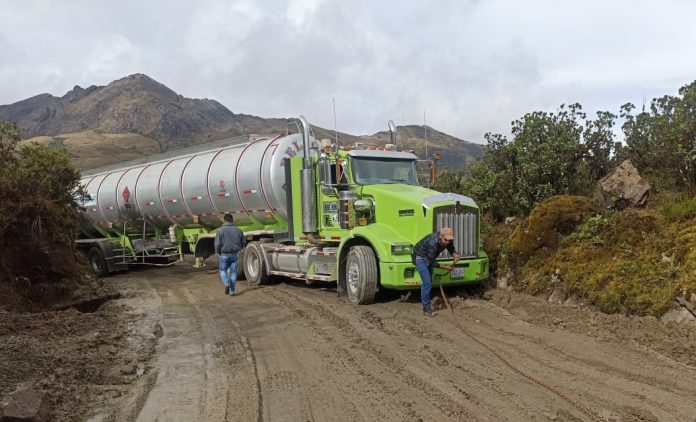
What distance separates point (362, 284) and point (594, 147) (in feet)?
20.6

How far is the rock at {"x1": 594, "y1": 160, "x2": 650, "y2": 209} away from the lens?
9523 millimetres

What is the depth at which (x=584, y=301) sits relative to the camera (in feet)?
27.6

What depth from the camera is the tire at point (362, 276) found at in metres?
9.38

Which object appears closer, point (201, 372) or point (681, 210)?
point (201, 372)

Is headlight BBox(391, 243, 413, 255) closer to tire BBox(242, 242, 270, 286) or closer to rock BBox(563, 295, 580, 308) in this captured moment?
rock BBox(563, 295, 580, 308)

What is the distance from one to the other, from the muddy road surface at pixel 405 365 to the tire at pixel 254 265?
323 cm

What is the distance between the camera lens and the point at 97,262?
17.9 metres

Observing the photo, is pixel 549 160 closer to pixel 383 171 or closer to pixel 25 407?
pixel 383 171

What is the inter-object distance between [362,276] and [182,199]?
25.9 ft

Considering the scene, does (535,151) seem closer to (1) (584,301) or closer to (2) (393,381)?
(1) (584,301)

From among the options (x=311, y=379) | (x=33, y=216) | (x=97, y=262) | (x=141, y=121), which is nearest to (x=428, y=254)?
(x=311, y=379)

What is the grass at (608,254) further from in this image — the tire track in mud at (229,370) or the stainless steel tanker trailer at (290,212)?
the tire track in mud at (229,370)

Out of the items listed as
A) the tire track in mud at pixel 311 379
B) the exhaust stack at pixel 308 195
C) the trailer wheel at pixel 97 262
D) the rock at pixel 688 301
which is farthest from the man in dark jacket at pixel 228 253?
the rock at pixel 688 301

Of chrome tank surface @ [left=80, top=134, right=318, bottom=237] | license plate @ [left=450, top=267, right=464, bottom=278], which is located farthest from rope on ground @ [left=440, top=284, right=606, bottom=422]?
chrome tank surface @ [left=80, top=134, right=318, bottom=237]
